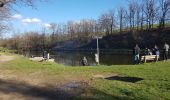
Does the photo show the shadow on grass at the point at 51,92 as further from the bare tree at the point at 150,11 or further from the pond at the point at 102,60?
the bare tree at the point at 150,11

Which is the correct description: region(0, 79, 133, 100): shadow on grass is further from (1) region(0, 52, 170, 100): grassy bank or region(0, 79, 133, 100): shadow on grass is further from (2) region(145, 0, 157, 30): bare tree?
(2) region(145, 0, 157, 30): bare tree

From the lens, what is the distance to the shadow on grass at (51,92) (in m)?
13.1

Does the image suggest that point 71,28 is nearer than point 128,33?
No

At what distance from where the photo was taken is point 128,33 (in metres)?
125

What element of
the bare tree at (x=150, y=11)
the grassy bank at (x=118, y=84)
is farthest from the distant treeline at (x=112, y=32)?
the grassy bank at (x=118, y=84)

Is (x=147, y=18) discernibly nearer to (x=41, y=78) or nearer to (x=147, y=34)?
(x=147, y=34)

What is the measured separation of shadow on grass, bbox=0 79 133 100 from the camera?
514 inches

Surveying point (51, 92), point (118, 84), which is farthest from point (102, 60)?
point (51, 92)

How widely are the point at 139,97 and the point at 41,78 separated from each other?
6.78 metres

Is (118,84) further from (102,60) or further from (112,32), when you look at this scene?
(112,32)

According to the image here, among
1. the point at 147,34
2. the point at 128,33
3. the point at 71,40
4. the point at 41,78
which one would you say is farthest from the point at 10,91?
the point at 71,40

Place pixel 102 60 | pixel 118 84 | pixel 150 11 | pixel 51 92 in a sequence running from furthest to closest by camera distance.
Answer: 1. pixel 150 11
2. pixel 102 60
3. pixel 118 84
4. pixel 51 92

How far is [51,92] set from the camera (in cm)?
1445

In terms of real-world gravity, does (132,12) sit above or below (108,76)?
above
